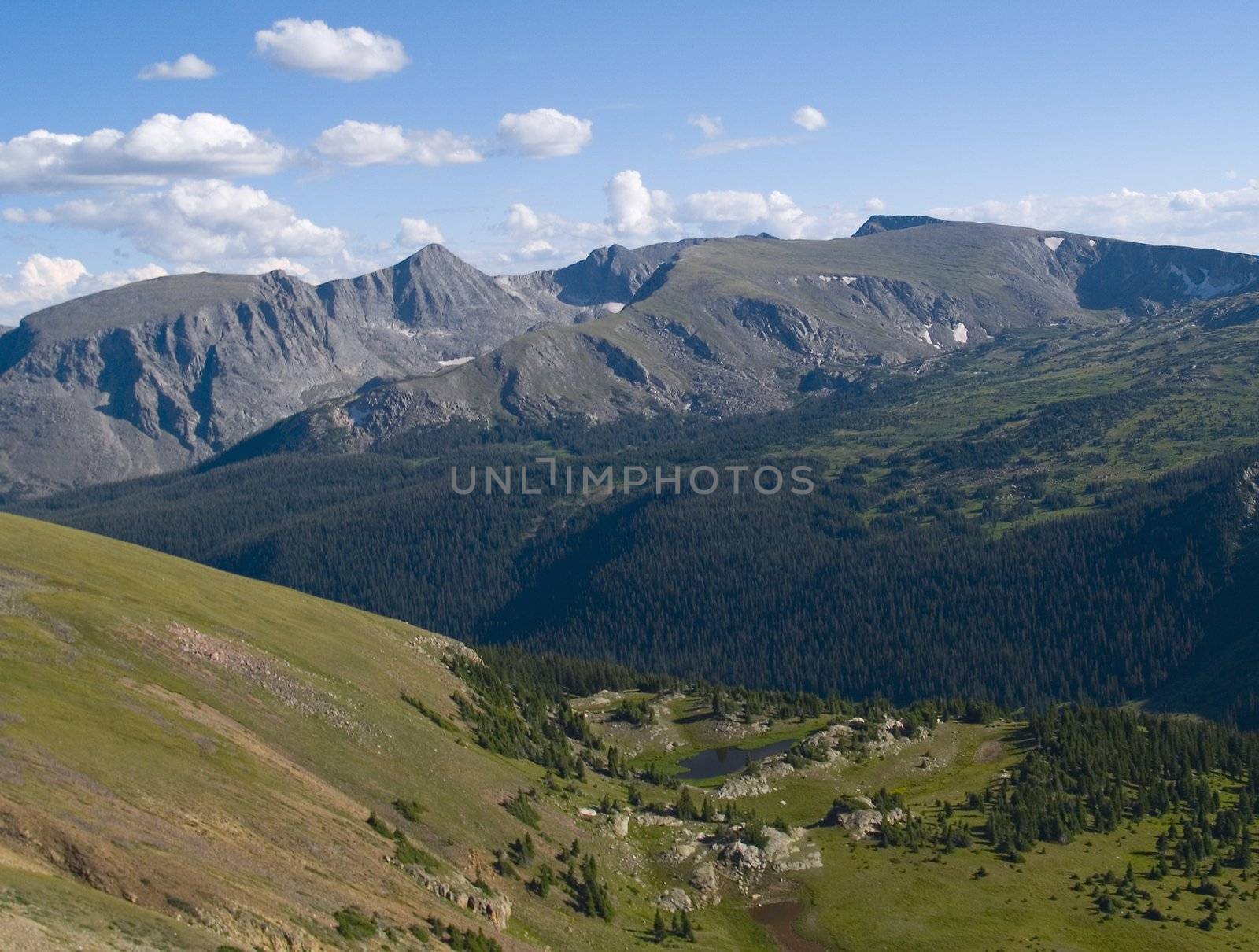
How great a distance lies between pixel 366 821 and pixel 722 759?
8253 cm

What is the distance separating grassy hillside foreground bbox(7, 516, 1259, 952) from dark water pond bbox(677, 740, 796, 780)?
3.79m

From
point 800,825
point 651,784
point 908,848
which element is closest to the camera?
point 908,848

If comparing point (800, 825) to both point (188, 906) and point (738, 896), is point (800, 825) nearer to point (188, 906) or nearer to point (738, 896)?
point (738, 896)

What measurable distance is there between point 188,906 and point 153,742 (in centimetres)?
2411

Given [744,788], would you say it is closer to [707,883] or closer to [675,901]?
[707,883]

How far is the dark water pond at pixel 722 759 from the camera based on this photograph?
6078 inches

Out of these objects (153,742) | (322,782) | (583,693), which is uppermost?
(153,742)

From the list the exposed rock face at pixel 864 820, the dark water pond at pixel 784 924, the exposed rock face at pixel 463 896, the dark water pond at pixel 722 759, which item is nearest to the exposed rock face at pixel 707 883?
the dark water pond at pixel 784 924

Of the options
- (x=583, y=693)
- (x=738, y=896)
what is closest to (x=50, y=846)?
(x=738, y=896)

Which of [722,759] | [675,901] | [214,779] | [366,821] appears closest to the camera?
[214,779]

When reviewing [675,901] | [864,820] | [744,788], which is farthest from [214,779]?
[744,788]

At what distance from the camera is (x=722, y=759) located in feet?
529

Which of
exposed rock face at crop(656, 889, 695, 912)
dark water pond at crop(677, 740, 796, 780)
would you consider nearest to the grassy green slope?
exposed rock face at crop(656, 889, 695, 912)

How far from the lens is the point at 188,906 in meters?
60.0
